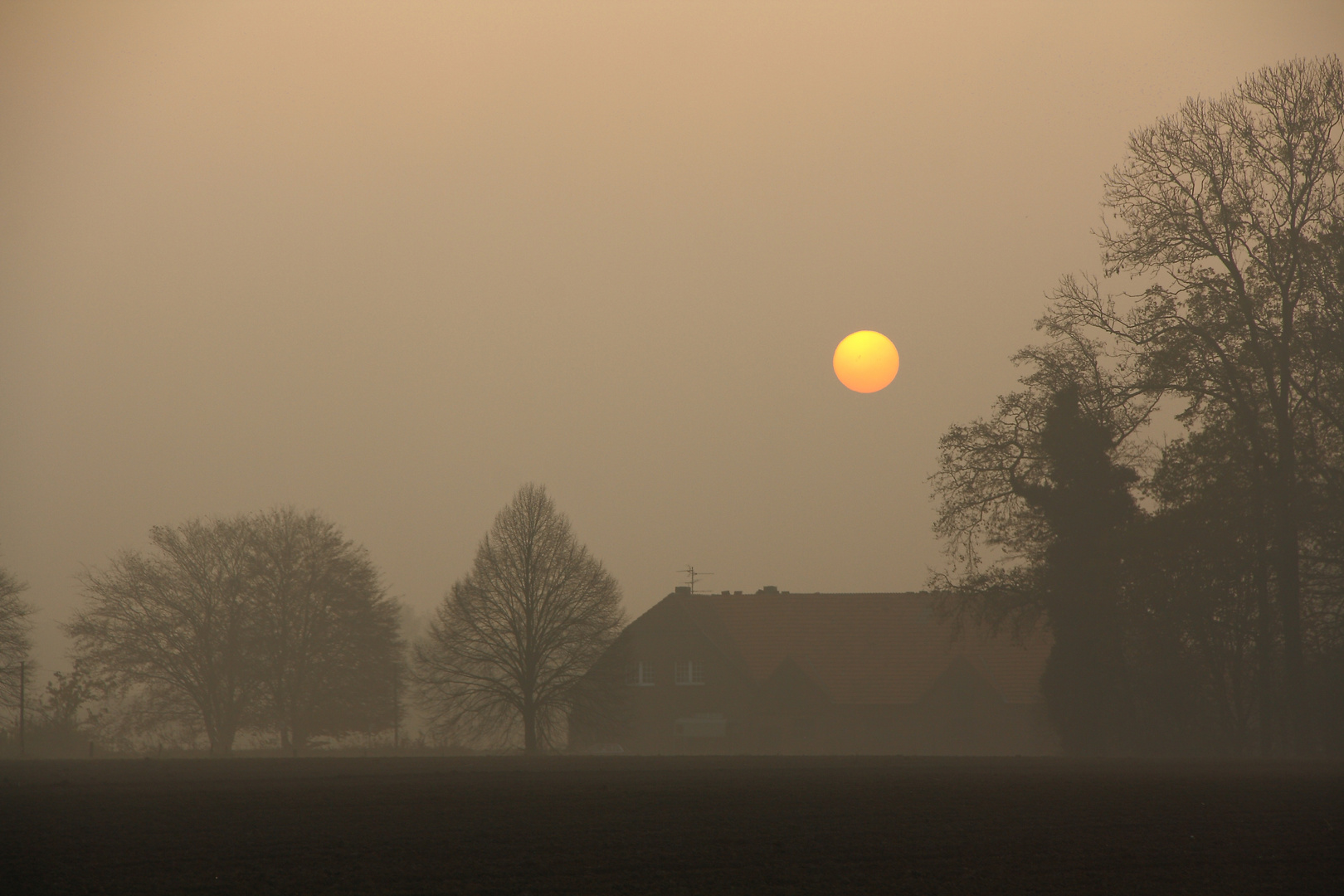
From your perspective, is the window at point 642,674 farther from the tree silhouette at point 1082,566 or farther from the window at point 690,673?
the tree silhouette at point 1082,566

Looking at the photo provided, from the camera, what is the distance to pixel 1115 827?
15.0 metres

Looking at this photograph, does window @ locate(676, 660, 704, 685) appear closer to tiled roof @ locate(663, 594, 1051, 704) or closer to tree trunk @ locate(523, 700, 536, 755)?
tiled roof @ locate(663, 594, 1051, 704)

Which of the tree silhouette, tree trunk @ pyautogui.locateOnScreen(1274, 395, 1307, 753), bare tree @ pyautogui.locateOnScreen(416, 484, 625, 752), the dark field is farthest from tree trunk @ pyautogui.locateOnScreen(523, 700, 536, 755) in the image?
tree trunk @ pyautogui.locateOnScreen(1274, 395, 1307, 753)

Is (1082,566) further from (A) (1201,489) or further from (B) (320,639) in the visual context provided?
(B) (320,639)

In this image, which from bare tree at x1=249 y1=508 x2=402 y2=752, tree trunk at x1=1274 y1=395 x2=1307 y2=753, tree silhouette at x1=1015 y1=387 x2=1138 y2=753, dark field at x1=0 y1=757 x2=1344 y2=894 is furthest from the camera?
bare tree at x1=249 y1=508 x2=402 y2=752

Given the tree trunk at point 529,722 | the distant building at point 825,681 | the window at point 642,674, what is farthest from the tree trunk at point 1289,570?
the window at point 642,674

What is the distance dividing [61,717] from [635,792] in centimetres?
5302

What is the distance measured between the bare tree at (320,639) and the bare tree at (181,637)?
3.50 feet

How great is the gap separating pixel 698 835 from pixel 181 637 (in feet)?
169

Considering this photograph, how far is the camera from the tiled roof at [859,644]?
61.8 meters

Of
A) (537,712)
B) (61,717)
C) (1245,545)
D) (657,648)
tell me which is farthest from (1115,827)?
(61,717)

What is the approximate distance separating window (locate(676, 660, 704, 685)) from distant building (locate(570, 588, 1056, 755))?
2.6 inches

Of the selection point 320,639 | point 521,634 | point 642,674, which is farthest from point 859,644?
point 320,639

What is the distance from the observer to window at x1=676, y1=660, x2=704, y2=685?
211 feet
